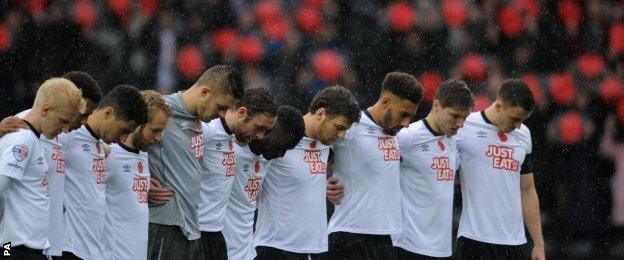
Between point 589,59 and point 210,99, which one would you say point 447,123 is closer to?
point 210,99

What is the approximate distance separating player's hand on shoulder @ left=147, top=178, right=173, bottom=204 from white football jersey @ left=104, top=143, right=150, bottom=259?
9cm

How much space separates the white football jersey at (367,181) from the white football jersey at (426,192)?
0.73 ft

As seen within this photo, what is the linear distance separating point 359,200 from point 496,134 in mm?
1203

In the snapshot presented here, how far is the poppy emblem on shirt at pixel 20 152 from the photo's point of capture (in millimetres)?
5492

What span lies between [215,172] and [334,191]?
2.92ft

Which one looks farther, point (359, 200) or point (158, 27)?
point (158, 27)

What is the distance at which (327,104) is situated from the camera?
7348 millimetres

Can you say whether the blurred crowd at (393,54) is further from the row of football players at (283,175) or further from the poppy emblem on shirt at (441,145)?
the poppy emblem on shirt at (441,145)

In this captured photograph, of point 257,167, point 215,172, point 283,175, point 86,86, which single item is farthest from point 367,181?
point 86,86

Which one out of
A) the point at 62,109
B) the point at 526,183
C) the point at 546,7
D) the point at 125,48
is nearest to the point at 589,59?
the point at 546,7

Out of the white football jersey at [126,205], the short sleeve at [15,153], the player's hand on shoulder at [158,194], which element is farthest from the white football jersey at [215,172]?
the short sleeve at [15,153]

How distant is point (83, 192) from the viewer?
626 centimetres

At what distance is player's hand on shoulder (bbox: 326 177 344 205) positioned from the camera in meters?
7.53

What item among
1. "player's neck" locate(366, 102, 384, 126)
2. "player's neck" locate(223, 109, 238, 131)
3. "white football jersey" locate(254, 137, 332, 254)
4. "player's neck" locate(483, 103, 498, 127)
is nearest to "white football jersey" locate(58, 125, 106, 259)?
"player's neck" locate(223, 109, 238, 131)
